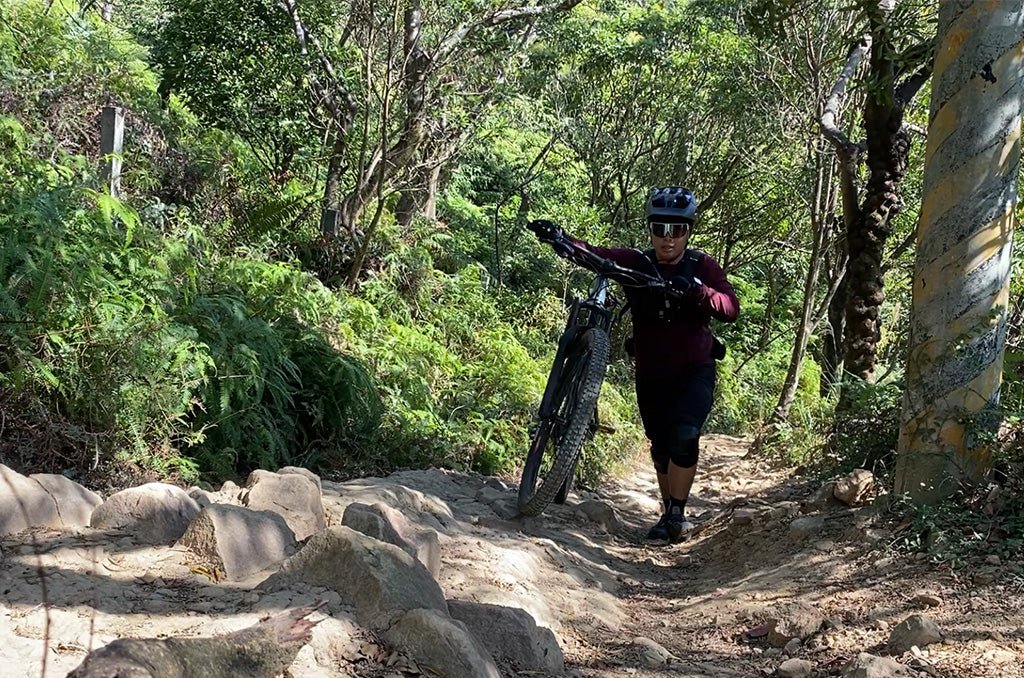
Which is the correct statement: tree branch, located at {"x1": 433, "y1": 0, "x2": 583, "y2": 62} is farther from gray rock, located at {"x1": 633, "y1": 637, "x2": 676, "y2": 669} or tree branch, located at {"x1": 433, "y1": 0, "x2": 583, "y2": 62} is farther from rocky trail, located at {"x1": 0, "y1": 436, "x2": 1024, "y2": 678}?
gray rock, located at {"x1": 633, "y1": 637, "x2": 676, "y2": 669}

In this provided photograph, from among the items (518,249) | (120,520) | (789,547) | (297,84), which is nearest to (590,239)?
(518,249)

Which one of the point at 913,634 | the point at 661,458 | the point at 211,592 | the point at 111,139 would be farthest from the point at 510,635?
the point at 111,139

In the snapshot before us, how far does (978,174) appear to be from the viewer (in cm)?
412

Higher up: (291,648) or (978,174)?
(978,174)

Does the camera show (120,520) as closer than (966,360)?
Yes

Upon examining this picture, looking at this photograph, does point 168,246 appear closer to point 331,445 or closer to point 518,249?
point 331,445

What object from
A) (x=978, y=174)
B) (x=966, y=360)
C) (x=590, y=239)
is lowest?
(x=966, y=360)

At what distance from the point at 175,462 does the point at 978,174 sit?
4.07 m

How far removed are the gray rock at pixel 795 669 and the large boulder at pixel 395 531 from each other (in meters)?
1.25

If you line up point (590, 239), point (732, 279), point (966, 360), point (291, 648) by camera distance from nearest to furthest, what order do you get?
point (291, 648) < point (966, 360) < point (590, 239) < point (732, 279)

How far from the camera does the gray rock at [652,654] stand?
10.8ft

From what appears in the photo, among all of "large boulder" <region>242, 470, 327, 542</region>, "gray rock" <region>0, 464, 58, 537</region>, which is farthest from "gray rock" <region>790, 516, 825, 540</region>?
"gray rock" <region>0, 464, 58, 537</region>

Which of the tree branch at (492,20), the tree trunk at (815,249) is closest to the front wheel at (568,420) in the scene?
the tree branch at (492,20)

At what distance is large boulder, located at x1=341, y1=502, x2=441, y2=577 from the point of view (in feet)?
10.7
